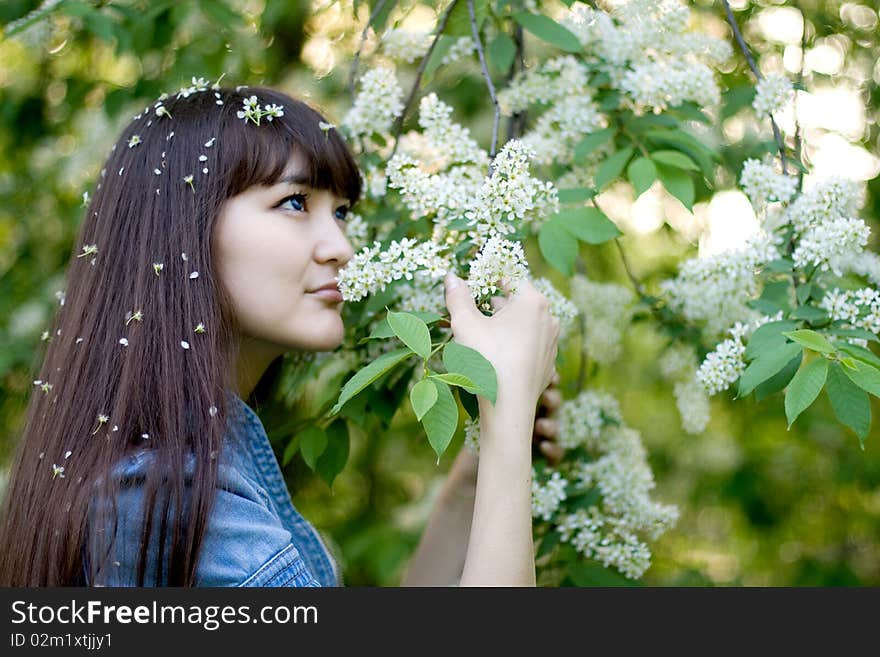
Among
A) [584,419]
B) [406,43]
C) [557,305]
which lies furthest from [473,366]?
[406,43]

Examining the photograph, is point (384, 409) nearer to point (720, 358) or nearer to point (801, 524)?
point (720, 358)

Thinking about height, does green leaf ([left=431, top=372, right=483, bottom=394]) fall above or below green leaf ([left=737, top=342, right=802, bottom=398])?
above

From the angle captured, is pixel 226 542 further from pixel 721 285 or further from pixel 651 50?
pixel 651 50

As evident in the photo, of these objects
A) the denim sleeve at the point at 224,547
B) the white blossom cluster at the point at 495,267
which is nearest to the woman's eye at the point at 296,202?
the white blossom cluster at the point at 495,267

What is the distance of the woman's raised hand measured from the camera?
133 centimetres

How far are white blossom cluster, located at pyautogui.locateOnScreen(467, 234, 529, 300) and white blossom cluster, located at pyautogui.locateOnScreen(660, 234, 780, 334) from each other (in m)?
0.44

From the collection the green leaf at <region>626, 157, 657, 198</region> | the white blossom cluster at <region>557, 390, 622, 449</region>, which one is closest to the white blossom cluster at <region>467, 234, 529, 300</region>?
the green leaf at <region>626, 157, 657, 198</region>

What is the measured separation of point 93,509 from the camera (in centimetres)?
127

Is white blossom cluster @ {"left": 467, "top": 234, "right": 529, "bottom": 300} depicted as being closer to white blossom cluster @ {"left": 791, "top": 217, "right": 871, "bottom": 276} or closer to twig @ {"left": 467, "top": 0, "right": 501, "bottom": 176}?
twig @ {"left": 467, "top": 0, "right": 501, "bottom": 176}

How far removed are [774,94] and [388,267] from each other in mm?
833

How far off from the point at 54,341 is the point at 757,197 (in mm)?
1330

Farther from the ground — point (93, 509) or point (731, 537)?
point (93, 509)

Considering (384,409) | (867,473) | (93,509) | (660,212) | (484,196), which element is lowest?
(867,473)

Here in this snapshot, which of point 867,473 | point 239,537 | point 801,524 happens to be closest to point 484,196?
point 239,537
